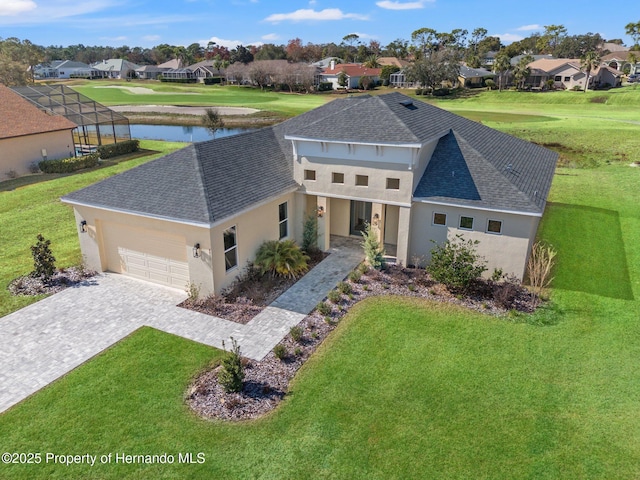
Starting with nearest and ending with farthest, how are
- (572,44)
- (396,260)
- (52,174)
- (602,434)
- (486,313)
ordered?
(602,434) → (486,313) → (396,260) → (52,174) → (572,44)

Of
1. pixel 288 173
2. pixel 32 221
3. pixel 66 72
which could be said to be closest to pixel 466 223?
pixel 288 173

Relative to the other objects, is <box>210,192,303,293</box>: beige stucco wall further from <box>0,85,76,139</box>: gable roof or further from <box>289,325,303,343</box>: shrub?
<box>0,85,76,139</box>: gable roof

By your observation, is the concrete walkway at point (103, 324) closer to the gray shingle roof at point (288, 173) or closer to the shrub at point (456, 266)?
the gray shingle roof at point (288, 173)

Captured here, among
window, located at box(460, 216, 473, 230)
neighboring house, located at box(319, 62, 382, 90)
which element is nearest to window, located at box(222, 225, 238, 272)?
window, located at box(460, 216, 473, 230)

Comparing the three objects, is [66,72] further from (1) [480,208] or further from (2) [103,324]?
(1) [480,208]

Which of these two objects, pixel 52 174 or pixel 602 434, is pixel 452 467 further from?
pixel 52 174

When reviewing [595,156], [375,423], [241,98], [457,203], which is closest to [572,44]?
[241,98]
